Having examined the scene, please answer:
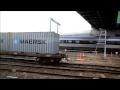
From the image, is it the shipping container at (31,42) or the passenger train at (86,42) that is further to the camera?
the passenger train at (86,42)

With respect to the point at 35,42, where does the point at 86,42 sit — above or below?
above

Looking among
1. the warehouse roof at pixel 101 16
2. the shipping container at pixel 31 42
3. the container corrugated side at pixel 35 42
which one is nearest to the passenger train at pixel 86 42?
the warehouse roof at pixel 101 16

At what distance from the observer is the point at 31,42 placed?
15.4m

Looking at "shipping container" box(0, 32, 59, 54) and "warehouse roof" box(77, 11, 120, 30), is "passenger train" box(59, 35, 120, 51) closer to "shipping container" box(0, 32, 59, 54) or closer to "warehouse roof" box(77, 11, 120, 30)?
"warehouse roof" box(77, 11, 120, 30)

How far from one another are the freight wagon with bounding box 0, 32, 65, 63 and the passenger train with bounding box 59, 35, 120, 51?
16.8 m

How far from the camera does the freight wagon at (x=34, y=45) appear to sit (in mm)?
14609

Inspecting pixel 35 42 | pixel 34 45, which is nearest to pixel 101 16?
pixel 35 42

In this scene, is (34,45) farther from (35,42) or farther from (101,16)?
(101,16)

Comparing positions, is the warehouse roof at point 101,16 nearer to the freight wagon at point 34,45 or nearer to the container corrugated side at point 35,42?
the container corrugated side at point 35,42

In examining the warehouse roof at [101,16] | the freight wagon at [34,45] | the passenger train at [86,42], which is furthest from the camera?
the passenger train at [86,42]

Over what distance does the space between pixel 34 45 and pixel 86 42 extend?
59.9ft

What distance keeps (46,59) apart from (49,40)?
209 centimetres
